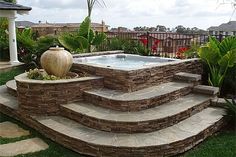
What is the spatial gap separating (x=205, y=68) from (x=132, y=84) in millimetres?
2588

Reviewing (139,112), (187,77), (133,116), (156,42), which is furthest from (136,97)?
(156,42)

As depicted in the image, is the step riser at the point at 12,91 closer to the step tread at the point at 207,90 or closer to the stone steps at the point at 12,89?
the stone steps at the point at 12,89

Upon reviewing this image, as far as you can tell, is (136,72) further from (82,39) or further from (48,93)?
(82,39)

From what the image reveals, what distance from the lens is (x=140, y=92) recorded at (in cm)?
596

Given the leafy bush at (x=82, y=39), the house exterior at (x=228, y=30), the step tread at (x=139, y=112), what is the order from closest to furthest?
the step tread at (x=139, y=112), the house exterior at (x=228, y=30), the leafy bush at (x=82, y=39)

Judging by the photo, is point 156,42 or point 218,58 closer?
point 218,58

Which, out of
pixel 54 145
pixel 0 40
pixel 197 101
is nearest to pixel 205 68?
pixel 197 101

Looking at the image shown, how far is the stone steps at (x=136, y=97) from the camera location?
213 inches

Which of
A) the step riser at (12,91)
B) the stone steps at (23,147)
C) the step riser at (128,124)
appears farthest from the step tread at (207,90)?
the step riser at (12,91)

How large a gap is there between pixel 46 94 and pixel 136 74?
70.4 inches

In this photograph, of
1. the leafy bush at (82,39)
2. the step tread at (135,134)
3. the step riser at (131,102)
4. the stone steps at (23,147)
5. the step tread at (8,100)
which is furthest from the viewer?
the leafy bush at (82,39)

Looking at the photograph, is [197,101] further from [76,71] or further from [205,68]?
[76,71]

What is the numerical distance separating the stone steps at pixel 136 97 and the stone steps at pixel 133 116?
104mm

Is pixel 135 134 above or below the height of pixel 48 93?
below
